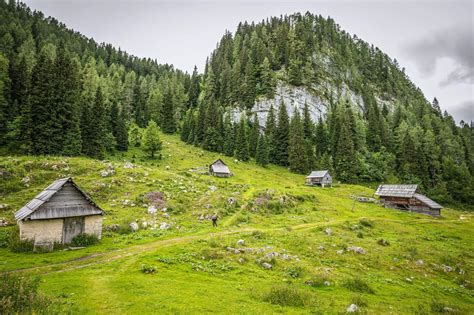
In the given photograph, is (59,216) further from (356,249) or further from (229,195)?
(356,249)

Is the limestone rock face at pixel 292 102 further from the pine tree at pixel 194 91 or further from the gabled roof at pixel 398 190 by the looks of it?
the gabled roof at pixel 398 190

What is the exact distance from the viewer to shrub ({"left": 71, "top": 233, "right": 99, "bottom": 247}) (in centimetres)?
2959

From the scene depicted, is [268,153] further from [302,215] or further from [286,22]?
[286,22]

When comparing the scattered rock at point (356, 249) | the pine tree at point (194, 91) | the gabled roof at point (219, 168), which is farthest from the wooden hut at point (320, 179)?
the pine tree at point (194, 91)

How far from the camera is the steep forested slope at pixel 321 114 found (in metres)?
104

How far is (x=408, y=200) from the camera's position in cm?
6975

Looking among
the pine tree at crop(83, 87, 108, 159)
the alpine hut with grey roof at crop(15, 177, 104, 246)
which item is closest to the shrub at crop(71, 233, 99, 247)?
the alpine hut with grey roof at crop(15, 177, 104, 246)

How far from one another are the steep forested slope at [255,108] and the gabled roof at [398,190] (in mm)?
23410

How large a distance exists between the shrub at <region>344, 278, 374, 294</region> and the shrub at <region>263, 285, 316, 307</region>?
5393mm

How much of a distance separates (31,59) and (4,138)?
61.6 m

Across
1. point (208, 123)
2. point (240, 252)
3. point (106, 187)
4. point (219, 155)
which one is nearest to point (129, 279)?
point (240, 252)

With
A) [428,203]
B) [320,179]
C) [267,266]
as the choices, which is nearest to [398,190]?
[428,203]

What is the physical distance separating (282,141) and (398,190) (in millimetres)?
47905

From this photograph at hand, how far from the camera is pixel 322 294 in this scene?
20750mm
